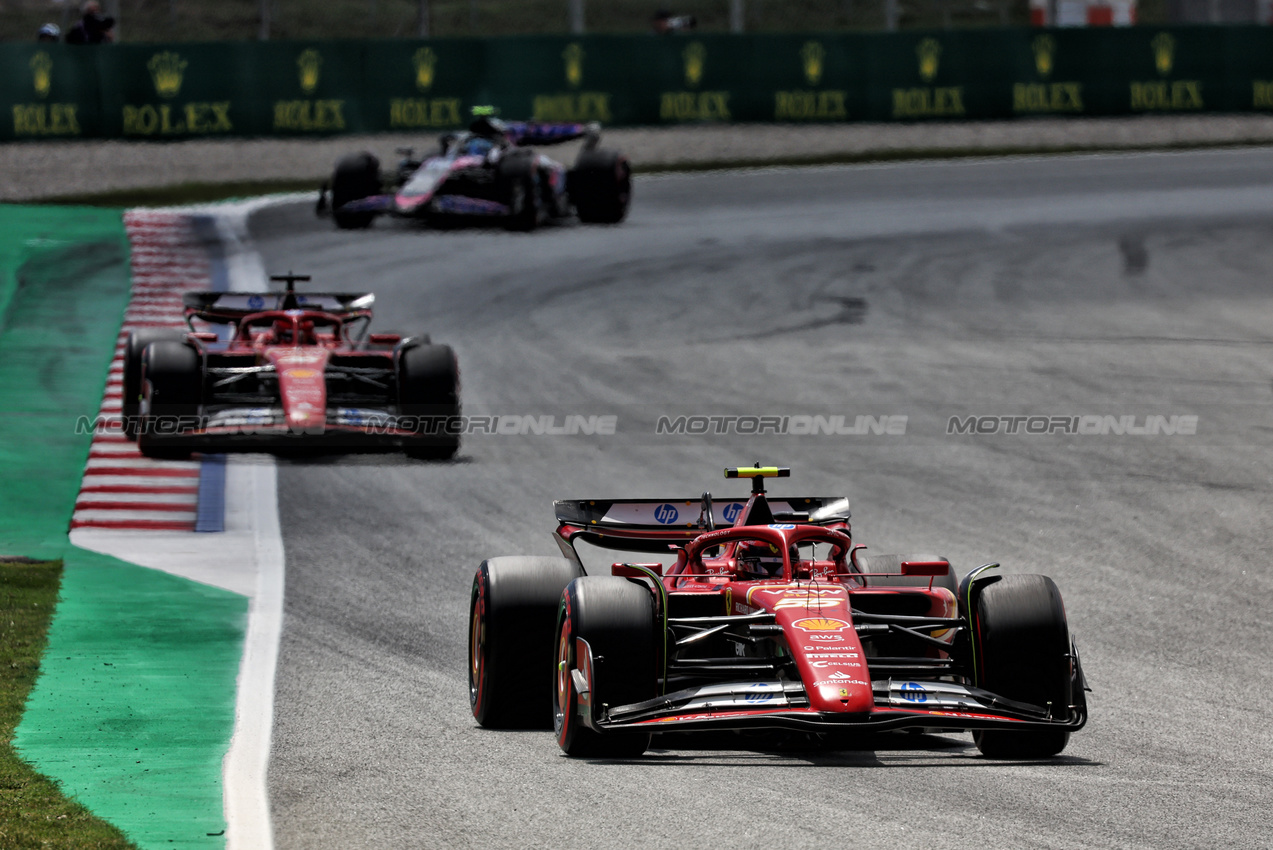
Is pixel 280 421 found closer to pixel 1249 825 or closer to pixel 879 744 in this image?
pixel 879 744

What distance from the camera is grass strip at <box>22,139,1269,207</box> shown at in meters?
27.9

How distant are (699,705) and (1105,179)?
2425 cm

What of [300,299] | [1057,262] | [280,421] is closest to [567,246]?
[1057,262]

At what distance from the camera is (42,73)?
28.0 metres

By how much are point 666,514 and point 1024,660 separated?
229 cm

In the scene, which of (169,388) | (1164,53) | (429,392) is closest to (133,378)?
(169,388)

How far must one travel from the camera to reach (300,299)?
54.4 ft

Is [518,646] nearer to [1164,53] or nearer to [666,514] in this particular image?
[666,514]

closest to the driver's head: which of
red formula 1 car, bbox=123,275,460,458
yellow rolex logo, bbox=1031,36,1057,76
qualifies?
red formula 1 car, bbox=123,275,460,458

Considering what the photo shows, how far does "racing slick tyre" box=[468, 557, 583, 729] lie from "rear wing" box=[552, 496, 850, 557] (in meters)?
0.77

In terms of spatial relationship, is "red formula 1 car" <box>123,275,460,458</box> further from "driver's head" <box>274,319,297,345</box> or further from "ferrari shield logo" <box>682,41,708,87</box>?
"ferrari shield logo" <box>682,41,708,87</box>

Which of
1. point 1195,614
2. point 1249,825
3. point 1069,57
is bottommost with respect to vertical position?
point 1195,614

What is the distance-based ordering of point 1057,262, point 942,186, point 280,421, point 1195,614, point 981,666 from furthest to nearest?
point 942,186 < point 1057,262 < point 280,421 < point 1195,614 < point 981,666

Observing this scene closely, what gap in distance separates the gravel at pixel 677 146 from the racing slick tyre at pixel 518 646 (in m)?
21.3
